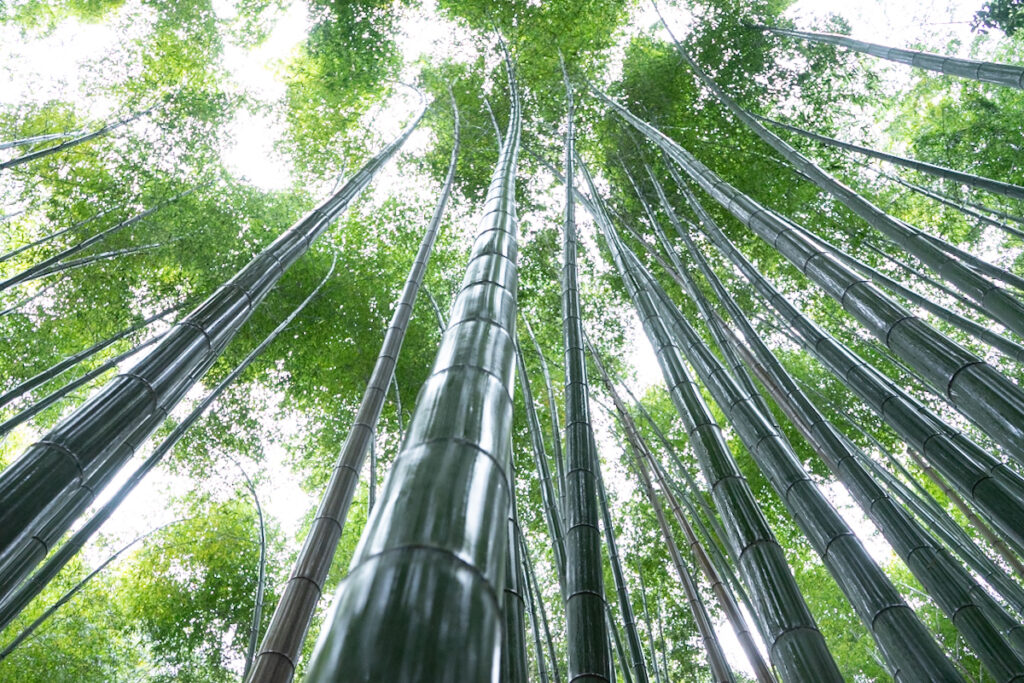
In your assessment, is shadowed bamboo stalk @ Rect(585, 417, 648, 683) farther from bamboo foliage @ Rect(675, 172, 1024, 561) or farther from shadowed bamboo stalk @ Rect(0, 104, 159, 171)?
shadowed bamboo stalk @ Rect(0, 104, 159, 171)

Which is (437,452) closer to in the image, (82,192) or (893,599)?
(893,599)

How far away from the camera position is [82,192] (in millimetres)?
5551

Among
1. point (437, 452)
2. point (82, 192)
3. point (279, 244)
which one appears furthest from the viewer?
point (82, 192)

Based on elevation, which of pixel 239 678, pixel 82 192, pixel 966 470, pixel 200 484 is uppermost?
pixel 82 192

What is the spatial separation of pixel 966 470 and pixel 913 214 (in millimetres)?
5574

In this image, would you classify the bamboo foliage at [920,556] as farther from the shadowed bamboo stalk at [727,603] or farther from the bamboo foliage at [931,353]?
the shadowed bamboo stalk at [727,603]

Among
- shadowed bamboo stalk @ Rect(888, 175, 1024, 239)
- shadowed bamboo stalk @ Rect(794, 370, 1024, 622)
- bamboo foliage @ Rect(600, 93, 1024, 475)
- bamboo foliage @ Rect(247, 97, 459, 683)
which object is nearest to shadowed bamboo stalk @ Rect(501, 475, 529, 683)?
bamboo foliage @ Rect(247, 97, 459, 683)

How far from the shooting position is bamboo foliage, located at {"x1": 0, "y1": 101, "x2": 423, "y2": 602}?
1.18 metres

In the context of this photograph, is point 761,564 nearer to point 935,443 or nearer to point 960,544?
point 935,443

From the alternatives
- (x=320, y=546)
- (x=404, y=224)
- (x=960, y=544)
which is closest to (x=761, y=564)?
(x=320, y=546)

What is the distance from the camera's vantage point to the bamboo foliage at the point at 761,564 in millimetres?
1349

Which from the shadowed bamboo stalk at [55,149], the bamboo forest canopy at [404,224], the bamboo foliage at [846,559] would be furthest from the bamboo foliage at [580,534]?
the shadowed bamboo stalk at [55,149]

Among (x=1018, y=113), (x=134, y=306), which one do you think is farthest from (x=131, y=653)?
(x=1018, y=113)

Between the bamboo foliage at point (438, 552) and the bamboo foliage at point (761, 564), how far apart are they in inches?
39.3
